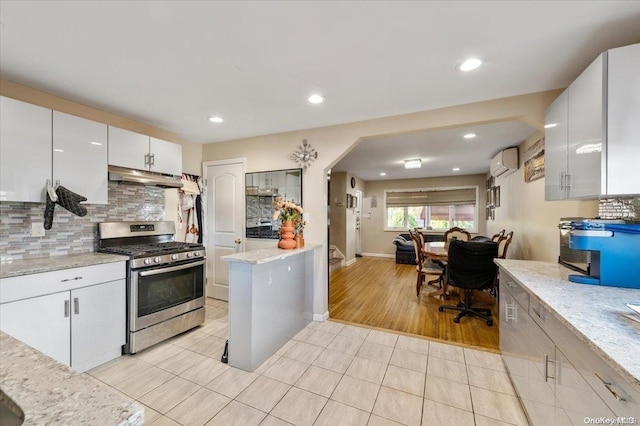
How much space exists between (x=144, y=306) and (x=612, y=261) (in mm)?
3466

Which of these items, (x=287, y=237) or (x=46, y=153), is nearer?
(x=46, y=153)

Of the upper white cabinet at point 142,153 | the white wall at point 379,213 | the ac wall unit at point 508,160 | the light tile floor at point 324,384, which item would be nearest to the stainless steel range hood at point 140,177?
the upper white cabinet at point 142,153

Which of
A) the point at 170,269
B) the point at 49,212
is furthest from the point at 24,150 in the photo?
the point at 170,269

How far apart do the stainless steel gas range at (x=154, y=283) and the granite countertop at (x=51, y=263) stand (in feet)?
0.45

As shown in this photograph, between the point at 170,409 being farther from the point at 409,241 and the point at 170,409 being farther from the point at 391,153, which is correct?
the point at 409,241

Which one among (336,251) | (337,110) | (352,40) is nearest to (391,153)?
(337,110)

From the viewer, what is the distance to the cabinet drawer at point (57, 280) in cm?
174

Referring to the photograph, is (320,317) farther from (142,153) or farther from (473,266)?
(142,153)

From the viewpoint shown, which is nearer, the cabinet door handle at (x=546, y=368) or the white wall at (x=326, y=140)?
the cabinet door handle at (x=546, y=368)

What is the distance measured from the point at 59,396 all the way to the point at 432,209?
27.1 ft

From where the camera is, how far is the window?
291 inches

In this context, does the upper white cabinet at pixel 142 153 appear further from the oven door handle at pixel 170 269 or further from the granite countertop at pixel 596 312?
the granite countertop at pixel 596 312

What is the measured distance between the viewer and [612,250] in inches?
59.9

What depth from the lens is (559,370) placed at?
126cm
